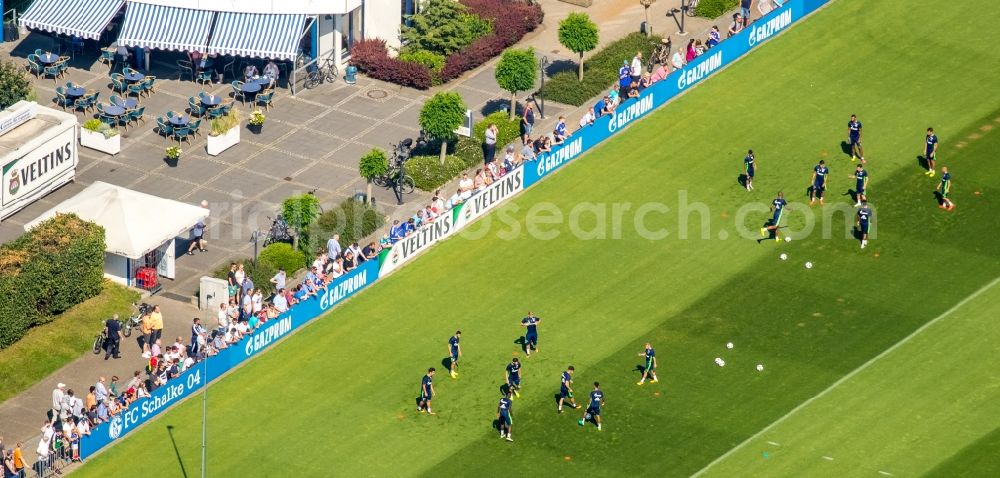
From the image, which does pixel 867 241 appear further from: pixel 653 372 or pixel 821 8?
pixel 821 8

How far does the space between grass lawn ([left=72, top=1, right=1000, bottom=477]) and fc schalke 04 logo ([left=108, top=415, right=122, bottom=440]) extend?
2.30 ft

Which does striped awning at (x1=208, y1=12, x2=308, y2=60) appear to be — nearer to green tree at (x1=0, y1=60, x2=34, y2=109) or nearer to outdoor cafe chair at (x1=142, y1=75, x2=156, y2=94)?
outdoor cafe chair at (x1=142, y1=75, x2=156, y2=94)

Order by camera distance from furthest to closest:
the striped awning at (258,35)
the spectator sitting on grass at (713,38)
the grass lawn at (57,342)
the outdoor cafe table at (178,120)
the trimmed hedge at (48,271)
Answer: the spectator sitting on grass at (713,38) → the striped awning at (258,35) → the outdoor cafe table at (178,120) → the trimmed hedge at (48,271) → the grass lawn at (57,342)

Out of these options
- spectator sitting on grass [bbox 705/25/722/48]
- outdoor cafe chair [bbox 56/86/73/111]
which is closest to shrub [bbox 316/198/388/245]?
outdoor cafe chair [bbox 56/86/73/111]

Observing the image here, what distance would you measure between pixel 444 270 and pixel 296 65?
15601mm

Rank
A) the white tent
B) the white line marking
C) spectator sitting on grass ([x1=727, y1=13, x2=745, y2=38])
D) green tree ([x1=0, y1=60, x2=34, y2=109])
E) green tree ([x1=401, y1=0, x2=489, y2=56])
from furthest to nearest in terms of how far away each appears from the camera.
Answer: spectator sitting on grass ([x1=727, y1=13, x2=745, y2=38]), green tree ([x1=401, y1=0, x2=489, y2=56]), green tree ([x1=0, y1=60, x2=34, y2=109]), the white tent, the white line marking

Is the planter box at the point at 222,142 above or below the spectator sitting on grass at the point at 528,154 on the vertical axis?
below

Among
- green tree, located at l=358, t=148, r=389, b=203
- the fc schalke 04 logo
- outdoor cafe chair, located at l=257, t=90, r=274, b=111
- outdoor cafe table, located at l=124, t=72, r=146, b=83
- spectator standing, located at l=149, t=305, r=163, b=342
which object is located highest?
green tree, located at l=358, t=148, r=389, b=203

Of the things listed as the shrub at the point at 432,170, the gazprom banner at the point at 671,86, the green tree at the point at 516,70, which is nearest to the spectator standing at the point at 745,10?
the gazprom banner at the point at 671,86

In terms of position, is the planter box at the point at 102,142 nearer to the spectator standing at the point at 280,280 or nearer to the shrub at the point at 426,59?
the spectator standing at the point at 280,280

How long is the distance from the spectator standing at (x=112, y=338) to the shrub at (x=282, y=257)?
6683 millimetres

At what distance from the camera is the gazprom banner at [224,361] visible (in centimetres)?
7550

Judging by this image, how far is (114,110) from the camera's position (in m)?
92.4

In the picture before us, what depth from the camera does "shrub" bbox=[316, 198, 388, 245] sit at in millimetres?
86125
